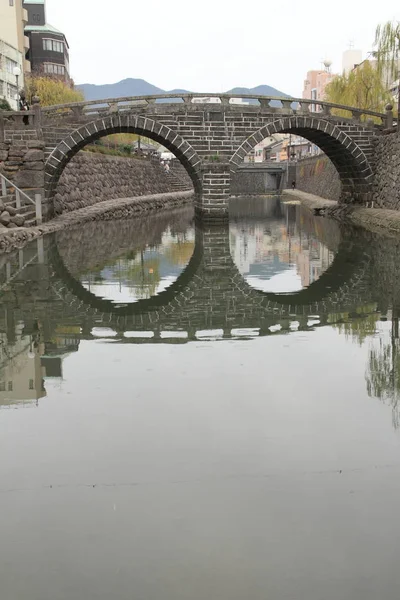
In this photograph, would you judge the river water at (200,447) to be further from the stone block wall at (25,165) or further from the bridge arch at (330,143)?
the bridge arch at (330,143)

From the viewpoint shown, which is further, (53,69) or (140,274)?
(53,69)

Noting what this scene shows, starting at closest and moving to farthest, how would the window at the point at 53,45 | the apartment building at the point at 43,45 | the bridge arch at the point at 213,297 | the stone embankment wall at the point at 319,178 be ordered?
the bridge arch at the point at 213,297 → the stone embankment wall at the point at 319,178 → the apartment building at the point at 43,45 → the window at the point at 53,45

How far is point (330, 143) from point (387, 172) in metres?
4.79

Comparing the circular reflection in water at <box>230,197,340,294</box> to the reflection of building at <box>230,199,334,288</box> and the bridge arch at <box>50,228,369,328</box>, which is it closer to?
the reflection of building at <box>230,199,334,288</box>

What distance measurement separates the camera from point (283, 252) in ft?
68.5

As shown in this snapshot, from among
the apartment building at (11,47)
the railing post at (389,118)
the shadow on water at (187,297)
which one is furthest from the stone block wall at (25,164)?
the apartment building at (11,47)

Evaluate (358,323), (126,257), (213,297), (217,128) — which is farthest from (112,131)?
(358,323)

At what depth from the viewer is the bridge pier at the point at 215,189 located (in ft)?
108

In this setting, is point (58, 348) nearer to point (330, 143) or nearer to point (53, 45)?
point (330, 143)

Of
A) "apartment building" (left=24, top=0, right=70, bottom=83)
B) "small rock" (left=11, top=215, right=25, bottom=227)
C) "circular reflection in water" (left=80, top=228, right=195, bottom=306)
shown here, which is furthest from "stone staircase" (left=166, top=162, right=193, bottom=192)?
"circular reflection in water" (left=80, top=228, right=195, bottom=306)

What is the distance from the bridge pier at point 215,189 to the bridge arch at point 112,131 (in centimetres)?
47

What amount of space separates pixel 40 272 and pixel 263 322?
269 inches

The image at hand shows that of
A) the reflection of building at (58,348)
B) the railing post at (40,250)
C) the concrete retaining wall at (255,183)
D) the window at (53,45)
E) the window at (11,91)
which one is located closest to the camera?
the reflection of building at (58,348)

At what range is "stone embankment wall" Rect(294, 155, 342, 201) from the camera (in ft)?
156
